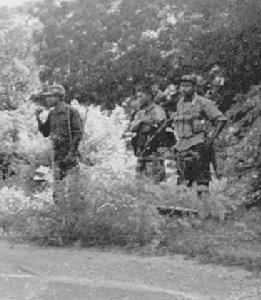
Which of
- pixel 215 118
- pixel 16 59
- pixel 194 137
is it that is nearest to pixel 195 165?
pixel 194 137

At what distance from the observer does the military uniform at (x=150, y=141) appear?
34.4 ft

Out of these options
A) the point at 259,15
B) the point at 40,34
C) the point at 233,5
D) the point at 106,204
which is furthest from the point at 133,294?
the point at 40,34

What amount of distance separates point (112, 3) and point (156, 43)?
223 centimetres

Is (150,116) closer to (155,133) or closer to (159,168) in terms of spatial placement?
(155,133)

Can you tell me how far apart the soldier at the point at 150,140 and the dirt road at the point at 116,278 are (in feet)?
11.0

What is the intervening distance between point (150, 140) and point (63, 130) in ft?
6.40

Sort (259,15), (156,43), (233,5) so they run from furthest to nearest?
(156,43)
(233,5)
(259,15)

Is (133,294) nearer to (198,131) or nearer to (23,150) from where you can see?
(198,131)

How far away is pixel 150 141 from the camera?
34.4 ft

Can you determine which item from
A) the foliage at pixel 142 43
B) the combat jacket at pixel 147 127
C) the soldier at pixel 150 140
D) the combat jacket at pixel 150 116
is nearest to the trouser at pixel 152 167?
the soldier at pixel 150 140

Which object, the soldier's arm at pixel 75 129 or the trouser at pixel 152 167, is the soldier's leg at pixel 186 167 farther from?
the soldier's arm at pixel 75 129

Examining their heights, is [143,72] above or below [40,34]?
below

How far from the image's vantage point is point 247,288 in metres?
5.65

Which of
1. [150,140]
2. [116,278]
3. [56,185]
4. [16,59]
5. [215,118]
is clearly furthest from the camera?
[16,59]
